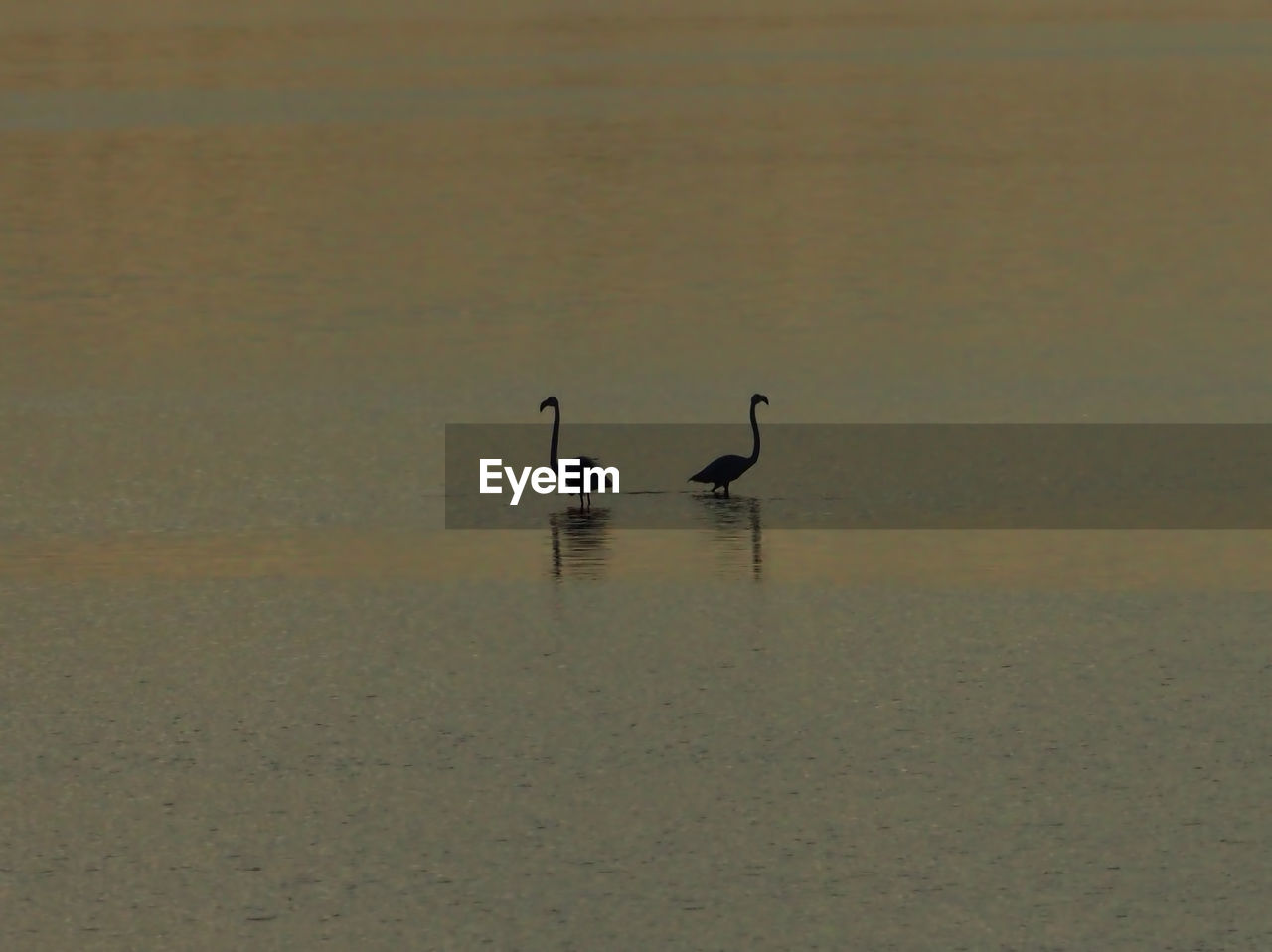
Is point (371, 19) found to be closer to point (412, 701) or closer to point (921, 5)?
point (921, 5)

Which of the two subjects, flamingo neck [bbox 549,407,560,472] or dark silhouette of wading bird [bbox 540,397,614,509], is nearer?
dark silhouette of wading bird [bbox 540,397,614,509]

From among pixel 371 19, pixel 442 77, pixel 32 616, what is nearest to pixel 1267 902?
pixel 32 616

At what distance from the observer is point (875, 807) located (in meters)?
14.1

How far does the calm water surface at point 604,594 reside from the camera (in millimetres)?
13141

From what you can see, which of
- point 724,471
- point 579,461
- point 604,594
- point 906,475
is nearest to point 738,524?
point 724,471

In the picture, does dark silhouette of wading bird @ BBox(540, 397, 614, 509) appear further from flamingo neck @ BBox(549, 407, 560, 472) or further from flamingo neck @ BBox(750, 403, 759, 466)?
flamingo neck @ BBox(750, 403, 759, 466)

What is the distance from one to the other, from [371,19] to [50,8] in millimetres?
24946

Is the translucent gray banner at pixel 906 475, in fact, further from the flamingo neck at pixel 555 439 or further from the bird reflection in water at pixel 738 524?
the flamingo neck at pixel 555 439

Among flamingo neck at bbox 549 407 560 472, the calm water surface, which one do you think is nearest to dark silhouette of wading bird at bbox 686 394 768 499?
the calm water surface
